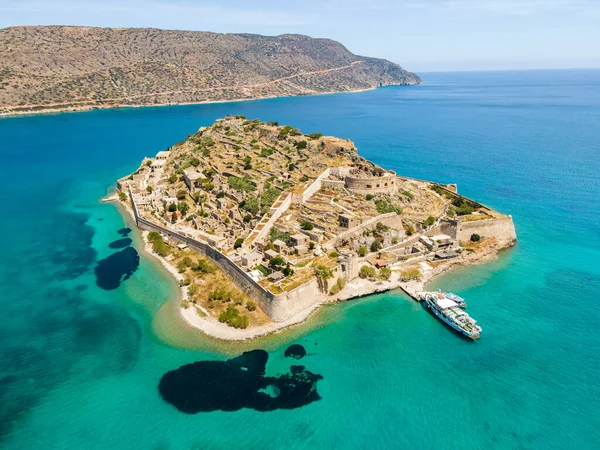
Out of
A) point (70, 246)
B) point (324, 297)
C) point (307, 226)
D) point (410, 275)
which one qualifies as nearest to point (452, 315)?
point (410, 275)

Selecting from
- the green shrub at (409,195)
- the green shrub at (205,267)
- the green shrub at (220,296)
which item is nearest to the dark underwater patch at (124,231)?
the green shrub at (205,267)

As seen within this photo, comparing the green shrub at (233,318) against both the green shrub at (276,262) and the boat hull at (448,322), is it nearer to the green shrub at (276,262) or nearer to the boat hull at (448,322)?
the green shrub at (276,262)

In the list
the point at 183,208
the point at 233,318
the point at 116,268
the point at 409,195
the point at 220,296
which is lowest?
the point at 116,268

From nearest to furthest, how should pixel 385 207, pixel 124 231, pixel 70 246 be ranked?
1. pixel 385 207
2. pixel 70 246
3. pixel 124 231

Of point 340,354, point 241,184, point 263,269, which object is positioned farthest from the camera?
point 241,184

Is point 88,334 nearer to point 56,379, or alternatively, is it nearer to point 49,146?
point 56,379

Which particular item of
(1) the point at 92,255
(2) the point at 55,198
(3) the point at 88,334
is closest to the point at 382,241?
(3) the point at 88,334

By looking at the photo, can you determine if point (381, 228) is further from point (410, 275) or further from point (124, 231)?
point (124, 231)
